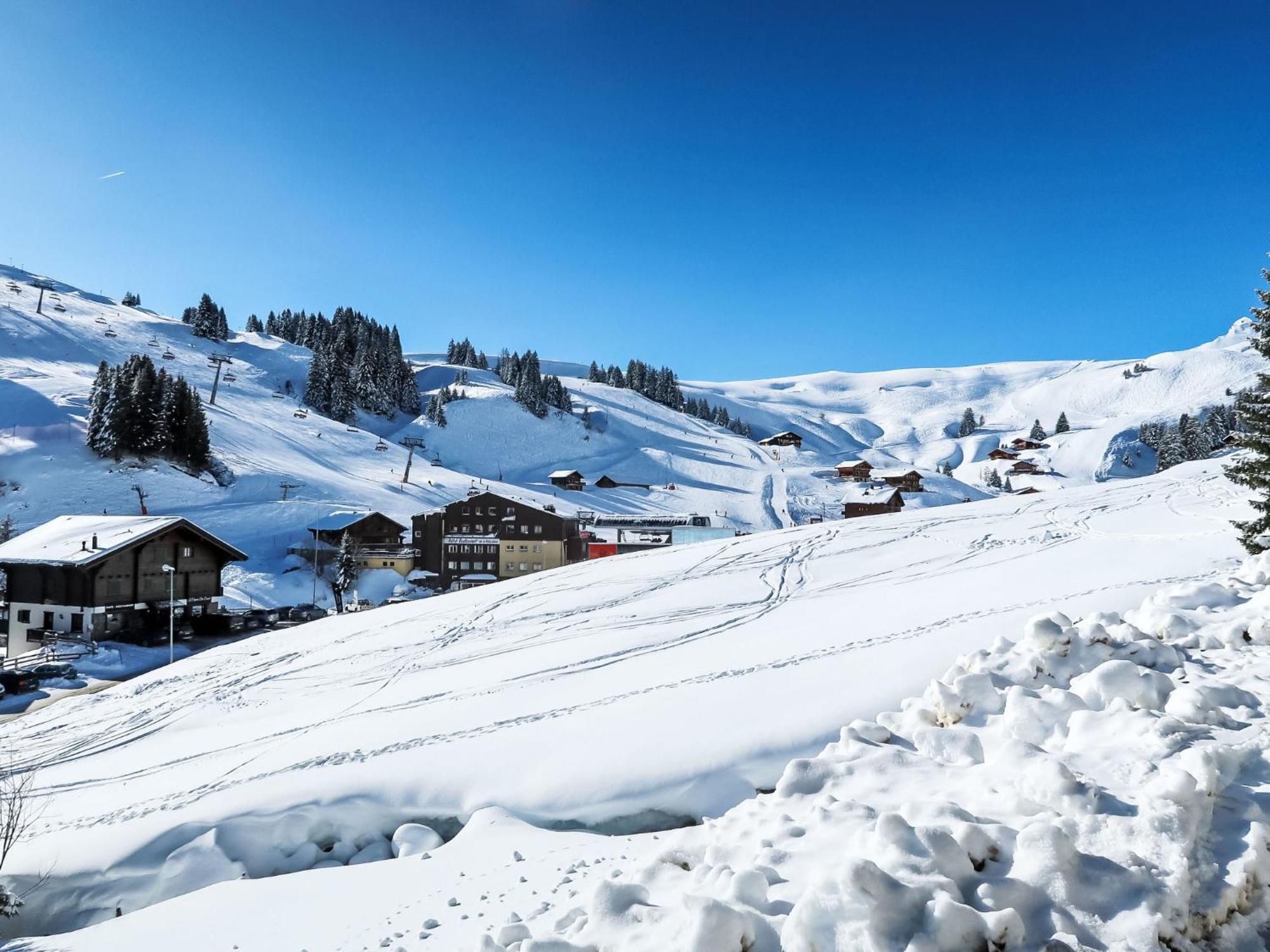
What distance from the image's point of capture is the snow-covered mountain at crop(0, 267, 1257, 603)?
6269 cm

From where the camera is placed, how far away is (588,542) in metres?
65.6

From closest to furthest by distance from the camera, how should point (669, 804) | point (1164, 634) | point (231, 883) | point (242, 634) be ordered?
1. point (231, 883)
2. point (669, 804)
3. point (1164, 634)
4. point (242, 634)

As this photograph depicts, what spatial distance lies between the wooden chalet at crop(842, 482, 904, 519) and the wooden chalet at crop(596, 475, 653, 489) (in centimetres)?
3060

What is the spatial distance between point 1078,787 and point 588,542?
60.6 metres

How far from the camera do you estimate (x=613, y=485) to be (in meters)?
104

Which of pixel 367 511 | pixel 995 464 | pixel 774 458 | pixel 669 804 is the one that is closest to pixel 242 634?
pixel 367 511

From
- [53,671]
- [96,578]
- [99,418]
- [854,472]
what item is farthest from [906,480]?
[99,418]

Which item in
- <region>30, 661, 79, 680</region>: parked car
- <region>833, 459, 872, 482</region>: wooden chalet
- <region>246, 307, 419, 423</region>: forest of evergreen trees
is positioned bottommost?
<region>30, 661, 79, 680</region>: parked car

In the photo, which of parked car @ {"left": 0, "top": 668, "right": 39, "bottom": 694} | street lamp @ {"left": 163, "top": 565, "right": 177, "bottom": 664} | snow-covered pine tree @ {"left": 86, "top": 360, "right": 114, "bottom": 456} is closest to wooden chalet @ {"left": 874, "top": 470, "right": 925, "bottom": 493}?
street lamp @ {"left": 163, "top": 565, "right": 177, "bottom": 664}

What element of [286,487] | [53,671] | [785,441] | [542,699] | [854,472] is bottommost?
[53,671]

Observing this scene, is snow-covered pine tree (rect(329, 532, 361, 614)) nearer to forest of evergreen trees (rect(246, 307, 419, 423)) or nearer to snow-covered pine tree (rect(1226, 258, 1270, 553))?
snow-covered pine tree (rect(1226, 258, 1270, 553))

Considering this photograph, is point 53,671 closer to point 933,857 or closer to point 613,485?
point 933,857

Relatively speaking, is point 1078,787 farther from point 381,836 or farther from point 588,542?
point 588,542

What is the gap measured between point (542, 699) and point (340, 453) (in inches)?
3529
